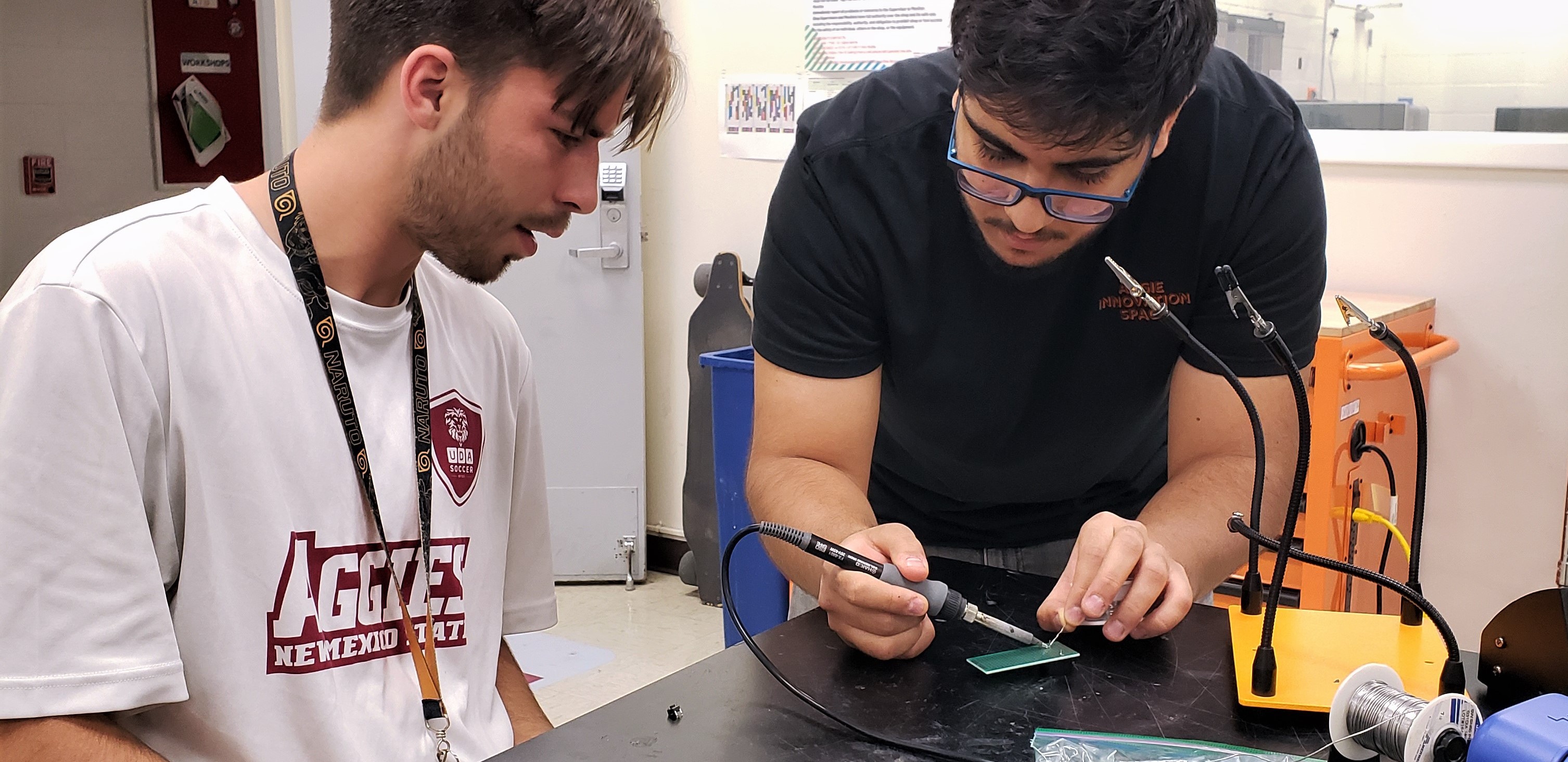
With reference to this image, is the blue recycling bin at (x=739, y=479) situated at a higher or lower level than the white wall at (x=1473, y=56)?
lower

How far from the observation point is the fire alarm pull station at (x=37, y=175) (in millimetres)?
4324

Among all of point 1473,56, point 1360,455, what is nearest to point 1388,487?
point 1360,455

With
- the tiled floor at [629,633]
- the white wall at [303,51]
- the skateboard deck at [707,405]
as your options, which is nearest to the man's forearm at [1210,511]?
the tiled floor at [629,633]

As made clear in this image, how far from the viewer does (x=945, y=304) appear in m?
1.36

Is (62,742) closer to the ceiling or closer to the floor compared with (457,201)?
closer to the floor

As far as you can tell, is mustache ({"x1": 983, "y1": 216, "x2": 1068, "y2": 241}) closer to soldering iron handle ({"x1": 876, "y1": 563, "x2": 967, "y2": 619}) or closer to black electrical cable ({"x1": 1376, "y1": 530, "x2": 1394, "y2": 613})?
soldering iron handle ({"x1": 876, "y1": 563, "x2": 967, "y2": 619})

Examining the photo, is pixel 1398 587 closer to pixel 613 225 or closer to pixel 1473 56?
pixel 1473 56

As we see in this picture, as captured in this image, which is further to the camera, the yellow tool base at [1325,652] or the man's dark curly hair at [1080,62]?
the man's dark curly hair at [1080,62]

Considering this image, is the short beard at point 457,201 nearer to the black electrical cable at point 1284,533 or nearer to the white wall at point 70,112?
the black electrical cable at point 1284,533

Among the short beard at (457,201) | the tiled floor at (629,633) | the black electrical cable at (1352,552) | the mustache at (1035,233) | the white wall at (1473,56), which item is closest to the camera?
the short beard at (457,201)

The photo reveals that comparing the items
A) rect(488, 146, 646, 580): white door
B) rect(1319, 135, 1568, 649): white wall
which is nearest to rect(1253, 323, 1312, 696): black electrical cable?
rect(1319, 135, 1568, 649): white wall

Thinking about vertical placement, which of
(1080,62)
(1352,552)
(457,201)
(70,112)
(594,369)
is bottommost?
(1352,552)

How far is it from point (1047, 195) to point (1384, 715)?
53 centimetres

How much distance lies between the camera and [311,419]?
1054 millimetres
